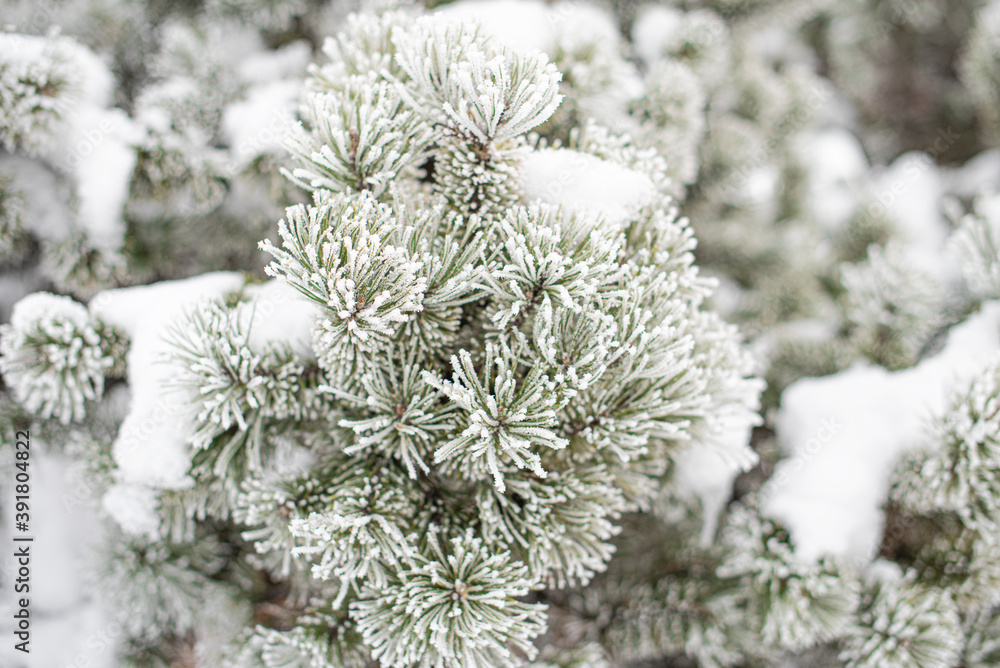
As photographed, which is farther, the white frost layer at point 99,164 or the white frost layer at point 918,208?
the white frost layer at point 918,208

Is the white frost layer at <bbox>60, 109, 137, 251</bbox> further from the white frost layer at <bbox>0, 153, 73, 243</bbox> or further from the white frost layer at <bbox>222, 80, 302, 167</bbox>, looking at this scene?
the white frost layer at <bbox>222, 80, 302, 167</bbox>

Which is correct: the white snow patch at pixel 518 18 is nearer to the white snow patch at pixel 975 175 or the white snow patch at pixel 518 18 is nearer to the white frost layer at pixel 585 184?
the white frost layer at pixel 585 184

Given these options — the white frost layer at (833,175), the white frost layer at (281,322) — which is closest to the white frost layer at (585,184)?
the white frost layer at (281,322)

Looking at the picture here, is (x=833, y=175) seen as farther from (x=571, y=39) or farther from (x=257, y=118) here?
(x=257, y=118)

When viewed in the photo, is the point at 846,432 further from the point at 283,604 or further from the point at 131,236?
the point at 131,236

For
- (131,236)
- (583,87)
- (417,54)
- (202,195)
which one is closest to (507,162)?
(417,54)

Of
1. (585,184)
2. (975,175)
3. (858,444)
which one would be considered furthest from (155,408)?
(975,175)

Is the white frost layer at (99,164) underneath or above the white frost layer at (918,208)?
underneath
